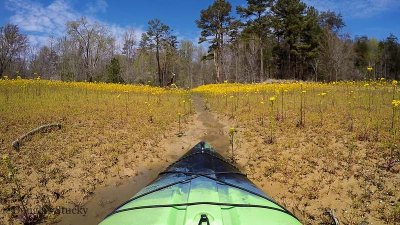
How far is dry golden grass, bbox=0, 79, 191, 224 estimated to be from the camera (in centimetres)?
575

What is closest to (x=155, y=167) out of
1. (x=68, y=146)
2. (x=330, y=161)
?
(x=68, y=146)

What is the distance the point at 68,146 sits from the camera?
777 centimetres

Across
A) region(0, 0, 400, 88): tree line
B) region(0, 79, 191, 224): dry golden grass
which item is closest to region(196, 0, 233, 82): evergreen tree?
region(0, 0, 400, 88): tree line

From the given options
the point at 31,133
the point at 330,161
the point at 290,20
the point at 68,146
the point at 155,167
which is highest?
the point at 290,20

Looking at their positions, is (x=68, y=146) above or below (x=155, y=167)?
above

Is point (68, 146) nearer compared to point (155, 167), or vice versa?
point (155, 167)

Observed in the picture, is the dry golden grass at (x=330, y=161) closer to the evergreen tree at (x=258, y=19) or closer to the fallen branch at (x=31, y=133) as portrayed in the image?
the fallen branch at (x=31, y=133)

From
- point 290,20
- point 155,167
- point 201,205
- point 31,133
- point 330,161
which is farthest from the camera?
point 290,20

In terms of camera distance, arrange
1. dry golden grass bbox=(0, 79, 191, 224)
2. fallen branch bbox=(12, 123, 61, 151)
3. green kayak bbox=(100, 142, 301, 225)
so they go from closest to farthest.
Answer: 1. green kayak bbox=(100, 142, 301, 225)
2. dry golden grass bbox=(0, 79, 191, 224)
3. fallen branch bbox=(12, 123, 61, 151)

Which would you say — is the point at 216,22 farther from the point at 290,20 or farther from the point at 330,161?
the point at 330,161

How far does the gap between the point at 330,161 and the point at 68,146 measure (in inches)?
244

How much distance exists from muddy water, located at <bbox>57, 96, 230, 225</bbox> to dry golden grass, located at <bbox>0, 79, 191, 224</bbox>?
0.27m

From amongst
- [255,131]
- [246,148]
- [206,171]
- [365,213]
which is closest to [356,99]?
[255,131]

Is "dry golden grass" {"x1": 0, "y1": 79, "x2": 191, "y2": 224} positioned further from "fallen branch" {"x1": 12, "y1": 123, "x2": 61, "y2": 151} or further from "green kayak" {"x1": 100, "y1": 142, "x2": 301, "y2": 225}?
"green kayak" {"x1": 100, "y1": 142, "x2": 301, "y2": 225}
